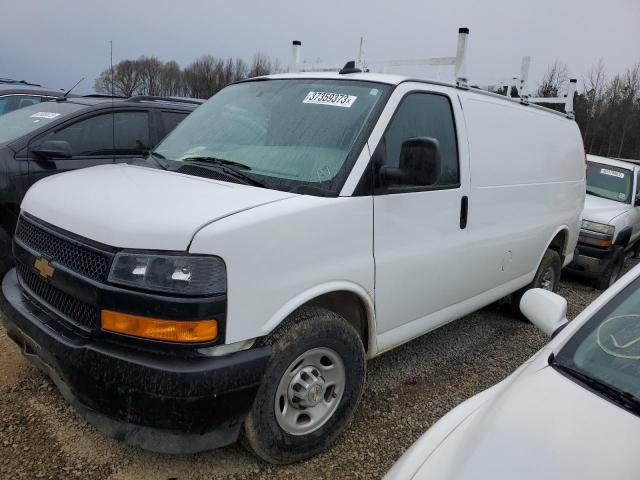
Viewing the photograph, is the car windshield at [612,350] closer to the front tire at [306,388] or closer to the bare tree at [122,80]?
the front tire at [306,388]

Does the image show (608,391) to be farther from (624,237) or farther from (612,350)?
(624,237)

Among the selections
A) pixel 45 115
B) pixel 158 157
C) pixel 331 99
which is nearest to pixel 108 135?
pixel 45 115

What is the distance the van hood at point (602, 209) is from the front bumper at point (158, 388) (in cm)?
627

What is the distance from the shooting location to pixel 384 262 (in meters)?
3.00

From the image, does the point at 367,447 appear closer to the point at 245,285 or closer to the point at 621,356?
the point at 245,285

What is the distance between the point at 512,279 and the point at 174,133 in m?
3.06

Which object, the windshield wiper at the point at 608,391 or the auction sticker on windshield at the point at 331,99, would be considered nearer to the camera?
the windshield wiper at the point at 608,391

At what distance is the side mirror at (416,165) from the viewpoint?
285 centimetres

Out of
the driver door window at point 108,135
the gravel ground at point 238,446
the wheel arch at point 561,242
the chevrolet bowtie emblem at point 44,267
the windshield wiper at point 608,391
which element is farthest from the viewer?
the wheel arch at point 561,242

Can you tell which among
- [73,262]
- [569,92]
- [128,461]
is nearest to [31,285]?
[73,262]

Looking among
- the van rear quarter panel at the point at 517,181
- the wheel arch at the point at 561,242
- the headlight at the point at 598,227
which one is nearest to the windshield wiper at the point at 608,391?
the van rear quarter panel at the point at 517,181

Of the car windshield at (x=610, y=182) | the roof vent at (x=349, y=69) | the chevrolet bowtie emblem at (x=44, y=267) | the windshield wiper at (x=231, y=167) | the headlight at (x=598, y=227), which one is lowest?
the headlight at (x=598, y=227)

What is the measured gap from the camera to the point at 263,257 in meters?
2.37

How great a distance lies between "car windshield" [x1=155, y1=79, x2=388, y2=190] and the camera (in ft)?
9.50
